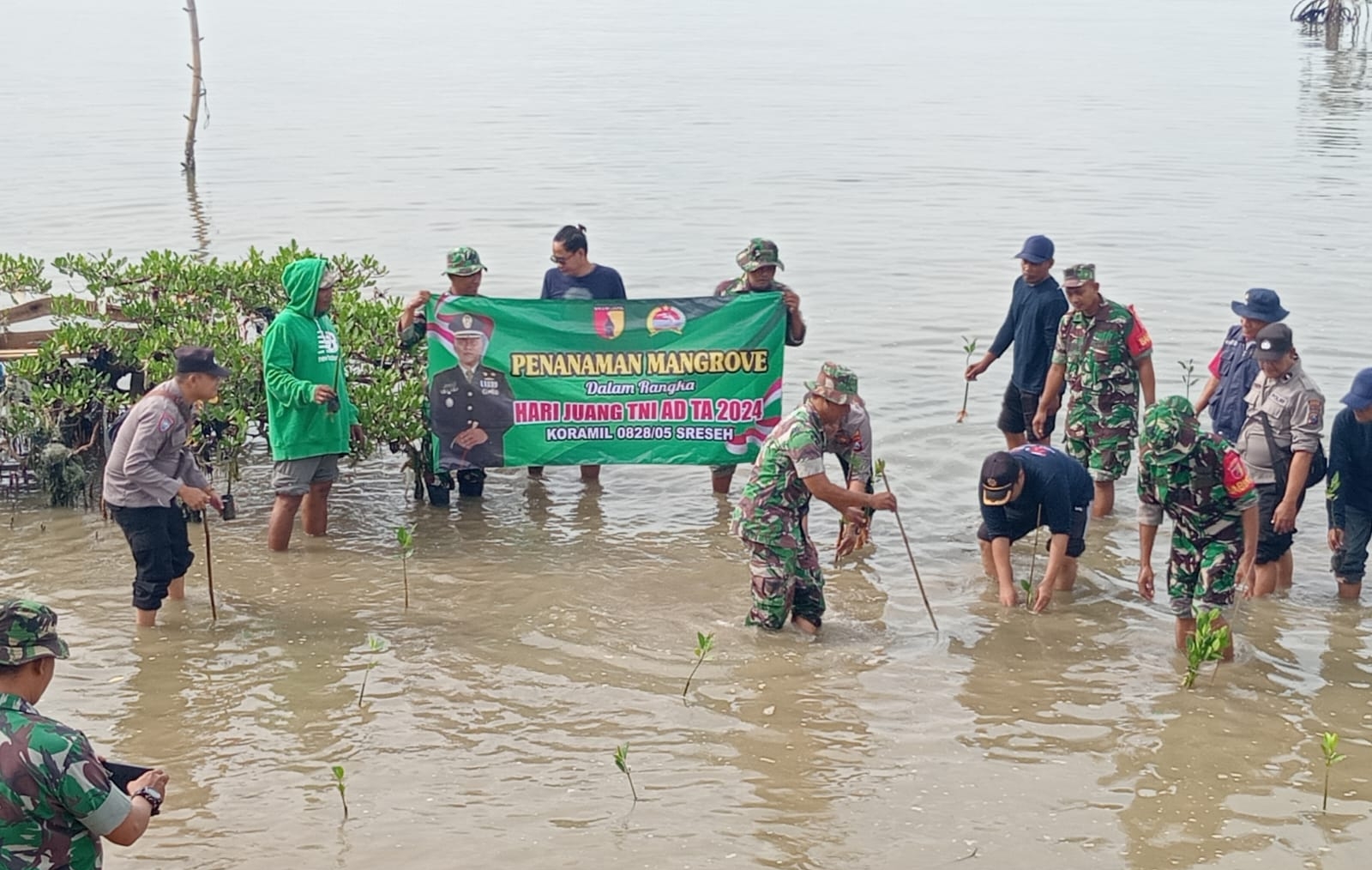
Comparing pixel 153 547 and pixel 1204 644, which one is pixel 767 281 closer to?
pixel 1204 644

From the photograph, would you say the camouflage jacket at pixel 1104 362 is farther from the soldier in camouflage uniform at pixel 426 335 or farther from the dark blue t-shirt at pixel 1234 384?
the soldier in camouflage uniform at pixel 426 335

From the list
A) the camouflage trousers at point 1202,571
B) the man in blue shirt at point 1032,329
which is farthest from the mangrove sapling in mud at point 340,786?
the man in blue shirt at point 1032,329

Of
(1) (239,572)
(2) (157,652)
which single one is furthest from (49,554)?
(2) (157,652)

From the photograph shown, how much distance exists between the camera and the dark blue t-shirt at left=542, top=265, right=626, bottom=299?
10.5 m

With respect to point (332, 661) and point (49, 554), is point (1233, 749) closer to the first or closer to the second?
point (332, 661)

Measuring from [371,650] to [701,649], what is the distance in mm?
1844

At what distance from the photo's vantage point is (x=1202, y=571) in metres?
7.73

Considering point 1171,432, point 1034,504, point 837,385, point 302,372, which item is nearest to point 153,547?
point 302,372

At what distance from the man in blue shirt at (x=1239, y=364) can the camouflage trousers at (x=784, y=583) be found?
2.48 meters

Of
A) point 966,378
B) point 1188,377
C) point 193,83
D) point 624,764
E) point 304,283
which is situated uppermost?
point 193,83

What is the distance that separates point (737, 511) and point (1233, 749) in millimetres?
2756

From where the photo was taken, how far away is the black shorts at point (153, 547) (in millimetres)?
8008

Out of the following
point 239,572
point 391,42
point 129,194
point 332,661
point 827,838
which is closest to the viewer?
point 827,838

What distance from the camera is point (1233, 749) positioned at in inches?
269
